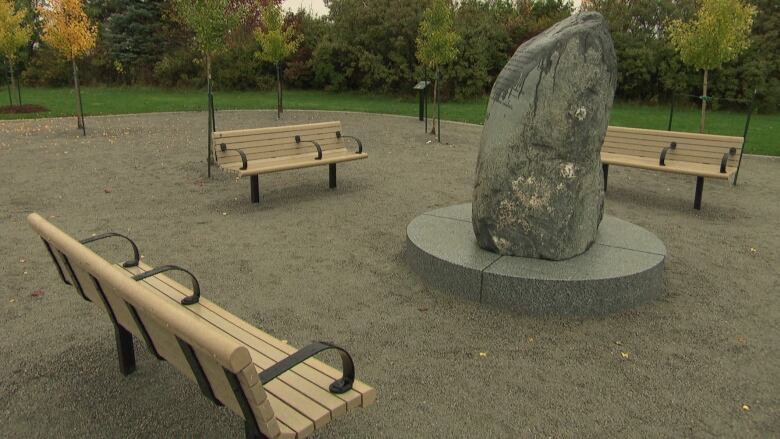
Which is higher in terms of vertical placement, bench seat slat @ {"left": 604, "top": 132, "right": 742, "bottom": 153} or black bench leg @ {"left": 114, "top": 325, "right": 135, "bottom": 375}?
bench seat slat @ {"left": 604, "top": 132, "right": 742, "bottom": 153}

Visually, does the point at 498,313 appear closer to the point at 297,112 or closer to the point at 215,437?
the point at 215,437

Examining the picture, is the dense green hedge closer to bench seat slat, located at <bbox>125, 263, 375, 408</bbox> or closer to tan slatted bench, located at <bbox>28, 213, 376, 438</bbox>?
bench seat slat, located at <bbox>125, 263, 375, 408</bbox>

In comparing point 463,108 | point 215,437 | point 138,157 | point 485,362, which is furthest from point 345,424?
point 463,108

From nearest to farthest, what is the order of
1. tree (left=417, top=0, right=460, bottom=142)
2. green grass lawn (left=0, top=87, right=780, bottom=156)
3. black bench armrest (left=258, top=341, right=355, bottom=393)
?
black bench armrest (left=258, top=341, right=355, bottom=393) < tree (left=417, top=0, right=460, bottom=142) < green grass lawn (left=0, top=87, right=780, bottom=156)

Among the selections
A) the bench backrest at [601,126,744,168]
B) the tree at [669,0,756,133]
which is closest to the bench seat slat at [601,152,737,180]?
the bench backrest at [601,126,744,168]

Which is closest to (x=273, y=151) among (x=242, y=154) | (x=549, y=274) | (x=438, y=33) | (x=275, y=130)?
(x=275, y=130)

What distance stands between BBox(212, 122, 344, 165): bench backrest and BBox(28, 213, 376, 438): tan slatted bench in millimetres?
4390

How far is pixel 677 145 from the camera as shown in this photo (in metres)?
8.58

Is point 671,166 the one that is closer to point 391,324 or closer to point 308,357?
point 391,324

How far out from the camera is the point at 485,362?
13.3 feet

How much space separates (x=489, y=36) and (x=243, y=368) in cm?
2460

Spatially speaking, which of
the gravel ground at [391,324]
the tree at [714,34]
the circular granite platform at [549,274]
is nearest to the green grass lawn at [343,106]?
the tree at [714,34]

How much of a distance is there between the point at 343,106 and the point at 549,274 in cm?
1758

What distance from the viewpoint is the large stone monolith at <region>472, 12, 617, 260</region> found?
4.76m
